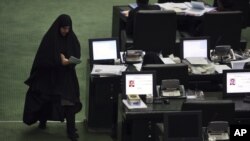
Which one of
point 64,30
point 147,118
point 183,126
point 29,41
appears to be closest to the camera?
point 183,126

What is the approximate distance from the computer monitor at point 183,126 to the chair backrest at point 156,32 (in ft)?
11.3

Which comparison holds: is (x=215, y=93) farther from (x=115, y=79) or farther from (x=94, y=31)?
(x=94, y=31)

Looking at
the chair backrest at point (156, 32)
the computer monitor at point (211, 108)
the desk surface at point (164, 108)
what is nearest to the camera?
the computer monitor at point (211, 108)

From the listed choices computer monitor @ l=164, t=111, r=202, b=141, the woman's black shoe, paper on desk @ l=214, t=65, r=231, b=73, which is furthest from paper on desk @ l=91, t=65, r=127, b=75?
computer monitor @ l=164, t=111, r=202, b=141

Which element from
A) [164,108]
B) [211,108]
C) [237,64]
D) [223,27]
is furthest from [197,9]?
[211,108]

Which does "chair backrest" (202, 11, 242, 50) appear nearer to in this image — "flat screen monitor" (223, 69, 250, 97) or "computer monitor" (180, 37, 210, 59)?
"computer monitor" (180, 37, 210, 59)

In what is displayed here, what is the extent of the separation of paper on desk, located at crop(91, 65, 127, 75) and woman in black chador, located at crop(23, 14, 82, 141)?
1.09 ft

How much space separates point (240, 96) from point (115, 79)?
1606 mm

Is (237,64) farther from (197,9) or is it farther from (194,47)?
(197,9)

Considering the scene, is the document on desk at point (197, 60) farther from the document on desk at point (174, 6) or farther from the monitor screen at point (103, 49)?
the document on desk at point (174, 6)

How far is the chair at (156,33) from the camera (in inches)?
430

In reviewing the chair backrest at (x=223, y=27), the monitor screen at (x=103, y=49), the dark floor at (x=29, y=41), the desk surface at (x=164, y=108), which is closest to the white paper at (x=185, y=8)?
the chair backrest at (x=223, y=27)

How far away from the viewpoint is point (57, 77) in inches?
361

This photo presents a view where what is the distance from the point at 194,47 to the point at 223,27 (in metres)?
1.29
